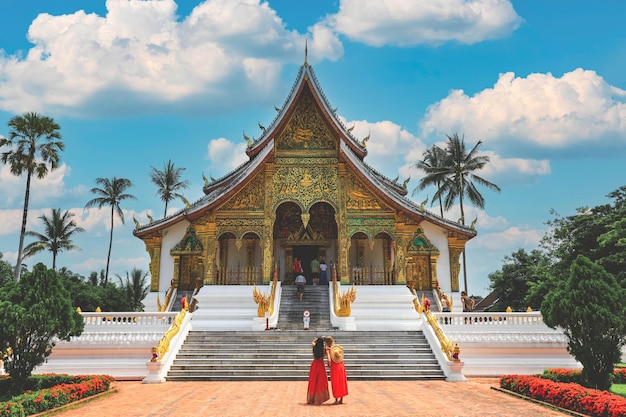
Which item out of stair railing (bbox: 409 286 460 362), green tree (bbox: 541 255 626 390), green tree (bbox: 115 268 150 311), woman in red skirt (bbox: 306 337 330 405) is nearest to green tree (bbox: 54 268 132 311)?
green tree (bbox: 115 268 150 311)

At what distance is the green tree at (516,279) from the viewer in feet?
87.2

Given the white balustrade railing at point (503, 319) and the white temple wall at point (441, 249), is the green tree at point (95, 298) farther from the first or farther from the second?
the white balustrade railing at point (503, 319)

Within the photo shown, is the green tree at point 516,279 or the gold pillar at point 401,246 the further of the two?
the green tree at point 516,279

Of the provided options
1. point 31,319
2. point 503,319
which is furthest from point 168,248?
point 503,319

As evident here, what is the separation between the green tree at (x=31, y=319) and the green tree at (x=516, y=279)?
73.0 feet

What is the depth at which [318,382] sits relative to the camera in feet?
26.9

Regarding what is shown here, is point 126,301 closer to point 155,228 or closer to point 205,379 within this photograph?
point 155,228

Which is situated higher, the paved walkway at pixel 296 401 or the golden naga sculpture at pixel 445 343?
the golden naga sculpture at pixel 445 343

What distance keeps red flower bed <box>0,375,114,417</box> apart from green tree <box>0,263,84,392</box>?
2.58ft

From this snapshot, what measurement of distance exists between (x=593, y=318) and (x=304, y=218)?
11.3 m

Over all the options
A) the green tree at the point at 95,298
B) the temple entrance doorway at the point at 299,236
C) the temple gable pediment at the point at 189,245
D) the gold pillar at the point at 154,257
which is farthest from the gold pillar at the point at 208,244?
the green tree at the point at 95,298

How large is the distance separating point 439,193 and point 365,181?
14800mm

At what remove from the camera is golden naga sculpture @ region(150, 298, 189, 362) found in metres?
11.7

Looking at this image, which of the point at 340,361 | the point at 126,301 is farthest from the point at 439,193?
the point at 340,361
